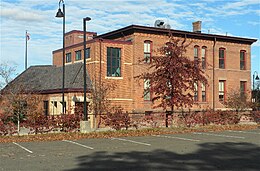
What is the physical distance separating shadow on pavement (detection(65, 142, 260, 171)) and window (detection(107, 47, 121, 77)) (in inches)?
782

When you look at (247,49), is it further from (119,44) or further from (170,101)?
(170,101)

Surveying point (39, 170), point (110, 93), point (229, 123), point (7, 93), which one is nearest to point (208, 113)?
point (229, 123)

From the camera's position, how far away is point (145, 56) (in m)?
36.4

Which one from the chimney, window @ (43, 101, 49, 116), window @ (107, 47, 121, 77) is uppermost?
the chimney

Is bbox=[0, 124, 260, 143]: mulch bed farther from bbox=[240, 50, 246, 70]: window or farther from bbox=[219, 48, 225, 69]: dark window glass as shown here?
bbox=[240, 50, 246, 70]: window

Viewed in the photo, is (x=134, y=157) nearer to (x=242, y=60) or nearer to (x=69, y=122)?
(x=69, y=122)

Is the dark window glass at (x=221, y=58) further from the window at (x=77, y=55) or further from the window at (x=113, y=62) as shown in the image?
the window at (x=77, y=55)

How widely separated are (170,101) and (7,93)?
1353 cm

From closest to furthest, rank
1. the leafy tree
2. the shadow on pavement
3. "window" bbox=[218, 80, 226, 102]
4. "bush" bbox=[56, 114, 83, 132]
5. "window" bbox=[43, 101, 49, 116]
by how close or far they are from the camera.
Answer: the shadow on pavement, "bush" bbox=[56, 114, 83, 132], the leafy tree, "window" bbox=[43, 101, 49, 116], "window" bbox=[218, 80, 226, 102]

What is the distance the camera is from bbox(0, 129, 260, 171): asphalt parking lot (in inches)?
462

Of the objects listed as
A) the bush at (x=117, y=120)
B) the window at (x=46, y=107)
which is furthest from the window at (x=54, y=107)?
the bush at (x=117, y=120)

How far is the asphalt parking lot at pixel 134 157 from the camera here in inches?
462

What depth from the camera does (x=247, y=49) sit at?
43406 millimetres

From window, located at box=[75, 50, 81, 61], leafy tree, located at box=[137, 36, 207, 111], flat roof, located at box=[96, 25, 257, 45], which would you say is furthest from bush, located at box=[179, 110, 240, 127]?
window, located at box=[75, 50, 81, 61]
